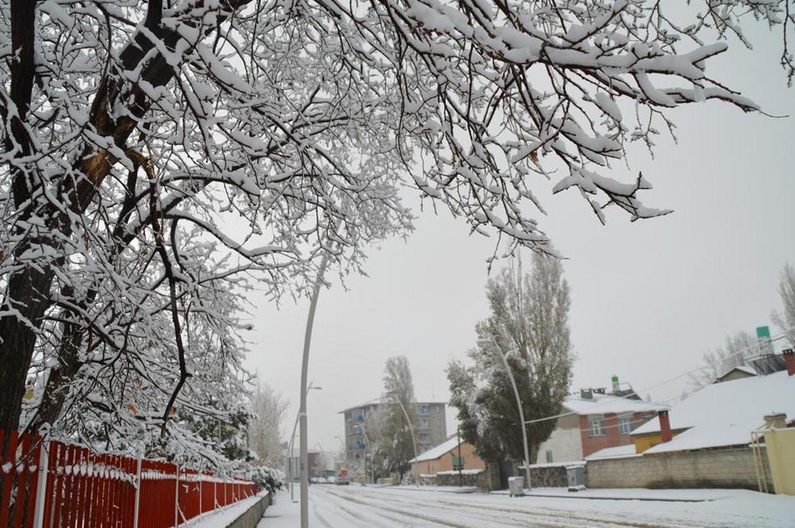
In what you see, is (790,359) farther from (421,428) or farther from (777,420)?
(421,428)

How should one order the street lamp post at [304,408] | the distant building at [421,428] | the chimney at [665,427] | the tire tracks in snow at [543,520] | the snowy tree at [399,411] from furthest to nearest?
the distant building at [421,428], the snowy tree at [399,411], the chimney at [665,427], the tire tracks in snow at [543,520], the street lamp post at [304,408]

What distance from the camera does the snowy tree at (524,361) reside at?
121ft

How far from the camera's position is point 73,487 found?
4.22 metres

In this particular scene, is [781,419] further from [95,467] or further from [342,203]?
[95,467]

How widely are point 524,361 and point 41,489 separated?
36.1m

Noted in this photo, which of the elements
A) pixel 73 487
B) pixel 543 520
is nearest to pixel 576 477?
pixel 543 520

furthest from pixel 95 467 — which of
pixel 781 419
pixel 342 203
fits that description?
pixel 781 419

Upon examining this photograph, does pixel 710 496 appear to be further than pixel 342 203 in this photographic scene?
Yes

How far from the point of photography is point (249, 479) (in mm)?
24312

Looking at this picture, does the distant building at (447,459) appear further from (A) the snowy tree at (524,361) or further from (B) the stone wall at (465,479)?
(A) the snowy tree at (524,361)

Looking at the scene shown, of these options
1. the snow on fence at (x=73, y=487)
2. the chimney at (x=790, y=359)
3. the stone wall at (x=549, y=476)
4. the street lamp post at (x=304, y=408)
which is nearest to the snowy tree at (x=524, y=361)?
the stone wall at (x=549, y=476)

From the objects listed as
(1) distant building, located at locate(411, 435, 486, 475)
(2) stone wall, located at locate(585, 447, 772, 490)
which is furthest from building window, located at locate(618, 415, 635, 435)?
(1) distant building, located at locate(411, 435, 486, 475)

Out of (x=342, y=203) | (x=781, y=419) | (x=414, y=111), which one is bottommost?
(x=781, y=419)

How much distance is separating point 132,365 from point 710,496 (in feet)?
71.0
